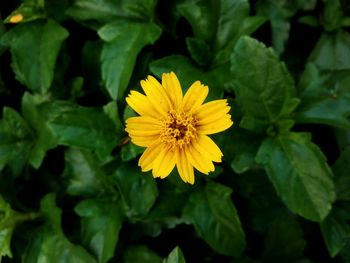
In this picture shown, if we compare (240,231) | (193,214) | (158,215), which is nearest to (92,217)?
(158,215)

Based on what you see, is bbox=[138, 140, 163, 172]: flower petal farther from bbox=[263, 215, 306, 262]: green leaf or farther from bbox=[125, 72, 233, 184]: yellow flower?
bbox=[263, 215, 306, 262]: green leaf

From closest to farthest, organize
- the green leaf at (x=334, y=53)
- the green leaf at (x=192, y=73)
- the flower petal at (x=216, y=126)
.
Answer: the flower petal at (x=216, y=126), the green leaf at (x=192, y=73), the green leaf at (x=334, y=53)

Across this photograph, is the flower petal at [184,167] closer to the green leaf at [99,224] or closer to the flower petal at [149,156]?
the flower petal at [149,156]

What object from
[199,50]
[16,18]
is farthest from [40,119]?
[199,50]

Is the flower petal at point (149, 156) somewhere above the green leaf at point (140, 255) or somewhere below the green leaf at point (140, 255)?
above

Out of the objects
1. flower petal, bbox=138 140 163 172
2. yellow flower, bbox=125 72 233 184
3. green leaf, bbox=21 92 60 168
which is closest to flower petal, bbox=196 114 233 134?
yellow flower, bbox=125 72 233 184

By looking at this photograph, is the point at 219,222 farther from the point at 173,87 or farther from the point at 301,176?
the point at 173,87

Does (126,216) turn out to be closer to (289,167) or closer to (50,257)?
(50,257)

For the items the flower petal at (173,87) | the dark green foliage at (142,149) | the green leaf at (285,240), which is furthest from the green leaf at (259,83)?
the green leaf at (285,240)

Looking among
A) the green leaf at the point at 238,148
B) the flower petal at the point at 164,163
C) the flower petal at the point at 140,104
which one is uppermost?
the flower petal at the point at 140,104
